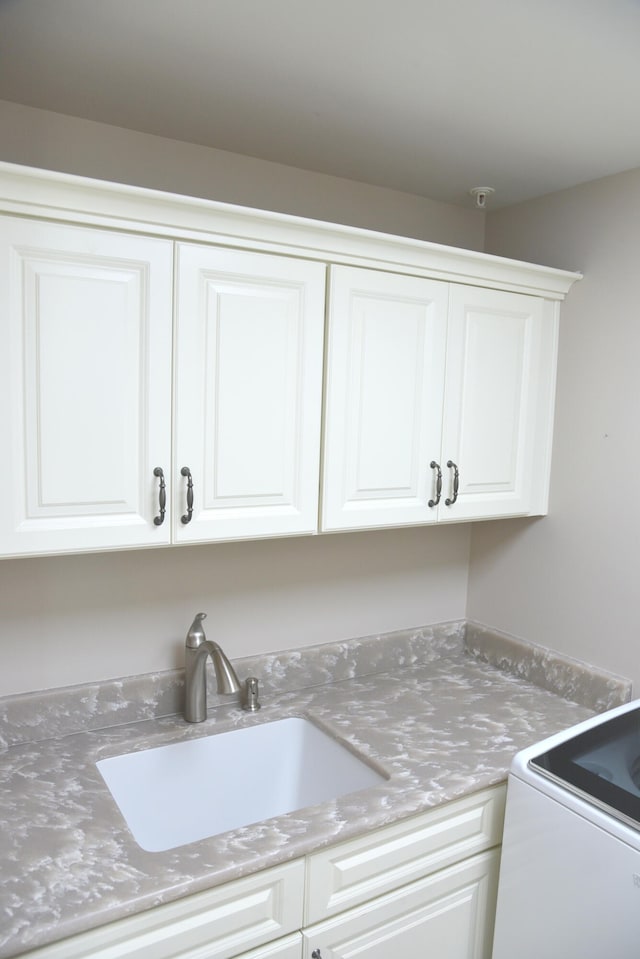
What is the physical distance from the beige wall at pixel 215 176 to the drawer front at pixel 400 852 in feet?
5.16

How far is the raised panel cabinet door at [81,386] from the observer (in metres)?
1.29

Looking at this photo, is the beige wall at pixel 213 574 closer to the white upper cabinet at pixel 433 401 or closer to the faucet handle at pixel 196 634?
the faucet handle at pixel 196 634

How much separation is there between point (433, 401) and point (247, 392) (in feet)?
1.76

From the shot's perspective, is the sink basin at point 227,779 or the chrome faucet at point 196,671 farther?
the chrome faucet at point 196,671

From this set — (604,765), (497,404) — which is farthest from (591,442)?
(604,765)

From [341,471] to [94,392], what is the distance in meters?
0.61

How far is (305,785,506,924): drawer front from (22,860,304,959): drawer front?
2.2 inches

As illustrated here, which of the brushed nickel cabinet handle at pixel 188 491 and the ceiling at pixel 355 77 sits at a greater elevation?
the ceiling at pixel 355 77

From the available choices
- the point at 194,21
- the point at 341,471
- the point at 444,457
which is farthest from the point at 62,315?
the point at 444,457

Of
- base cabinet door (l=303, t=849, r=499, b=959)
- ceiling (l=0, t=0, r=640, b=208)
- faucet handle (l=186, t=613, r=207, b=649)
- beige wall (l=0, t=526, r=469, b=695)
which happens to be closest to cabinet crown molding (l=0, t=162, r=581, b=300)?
ceiling (l=0, t=0, r=640, b=208)

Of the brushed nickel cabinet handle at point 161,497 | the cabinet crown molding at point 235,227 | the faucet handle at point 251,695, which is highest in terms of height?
the cabinet crown molding at point 235,227

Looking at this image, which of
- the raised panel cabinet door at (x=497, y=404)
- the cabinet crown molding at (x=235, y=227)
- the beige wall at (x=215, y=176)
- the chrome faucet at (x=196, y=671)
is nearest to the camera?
the cabinet crown molding at (x=235, y=227)

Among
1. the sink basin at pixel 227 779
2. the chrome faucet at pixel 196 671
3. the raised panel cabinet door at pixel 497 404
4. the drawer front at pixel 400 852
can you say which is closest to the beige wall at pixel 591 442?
the raised panel cabinet door at pixel 497 404

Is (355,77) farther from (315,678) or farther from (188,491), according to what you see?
(315,678)
